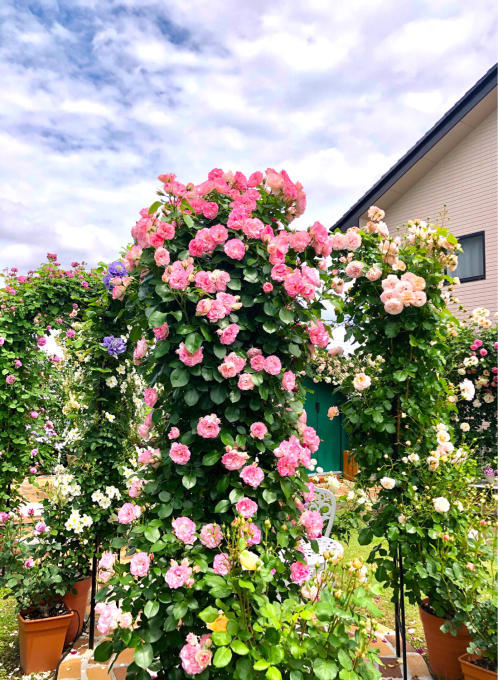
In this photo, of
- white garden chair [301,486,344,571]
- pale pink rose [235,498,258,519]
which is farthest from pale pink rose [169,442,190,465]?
white garden chair [301,486,344,571]

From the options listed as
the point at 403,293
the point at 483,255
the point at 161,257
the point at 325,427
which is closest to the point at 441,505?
the point at 403,293

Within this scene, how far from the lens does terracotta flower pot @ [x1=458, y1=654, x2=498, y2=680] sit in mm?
1898

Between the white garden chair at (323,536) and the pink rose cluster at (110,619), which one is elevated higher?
the pink rose cluster at (110,619)

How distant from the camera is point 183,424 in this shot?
6.18ft

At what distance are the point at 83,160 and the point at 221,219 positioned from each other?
1527 millimetres

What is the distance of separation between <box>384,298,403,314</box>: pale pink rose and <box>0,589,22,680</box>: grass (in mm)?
2994

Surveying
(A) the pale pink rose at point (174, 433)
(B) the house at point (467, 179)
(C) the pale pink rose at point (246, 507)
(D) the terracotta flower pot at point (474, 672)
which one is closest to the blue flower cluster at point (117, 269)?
(A) the pale pink rose at point (174, 433)

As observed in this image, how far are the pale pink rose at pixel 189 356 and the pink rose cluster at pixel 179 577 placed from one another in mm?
697

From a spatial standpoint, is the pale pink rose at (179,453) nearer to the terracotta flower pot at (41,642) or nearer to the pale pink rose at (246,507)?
the pale pink rose at (246,507)

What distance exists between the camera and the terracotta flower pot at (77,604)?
9.50 feet

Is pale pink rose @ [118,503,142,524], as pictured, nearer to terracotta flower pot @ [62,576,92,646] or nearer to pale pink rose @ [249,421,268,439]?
pale pink rose @ [249,421,268,439]

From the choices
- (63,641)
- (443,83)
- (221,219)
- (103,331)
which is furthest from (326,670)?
(443,83)

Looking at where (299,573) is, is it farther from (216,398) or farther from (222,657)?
(216,398)

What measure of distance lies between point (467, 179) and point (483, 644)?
7161 millimetres
